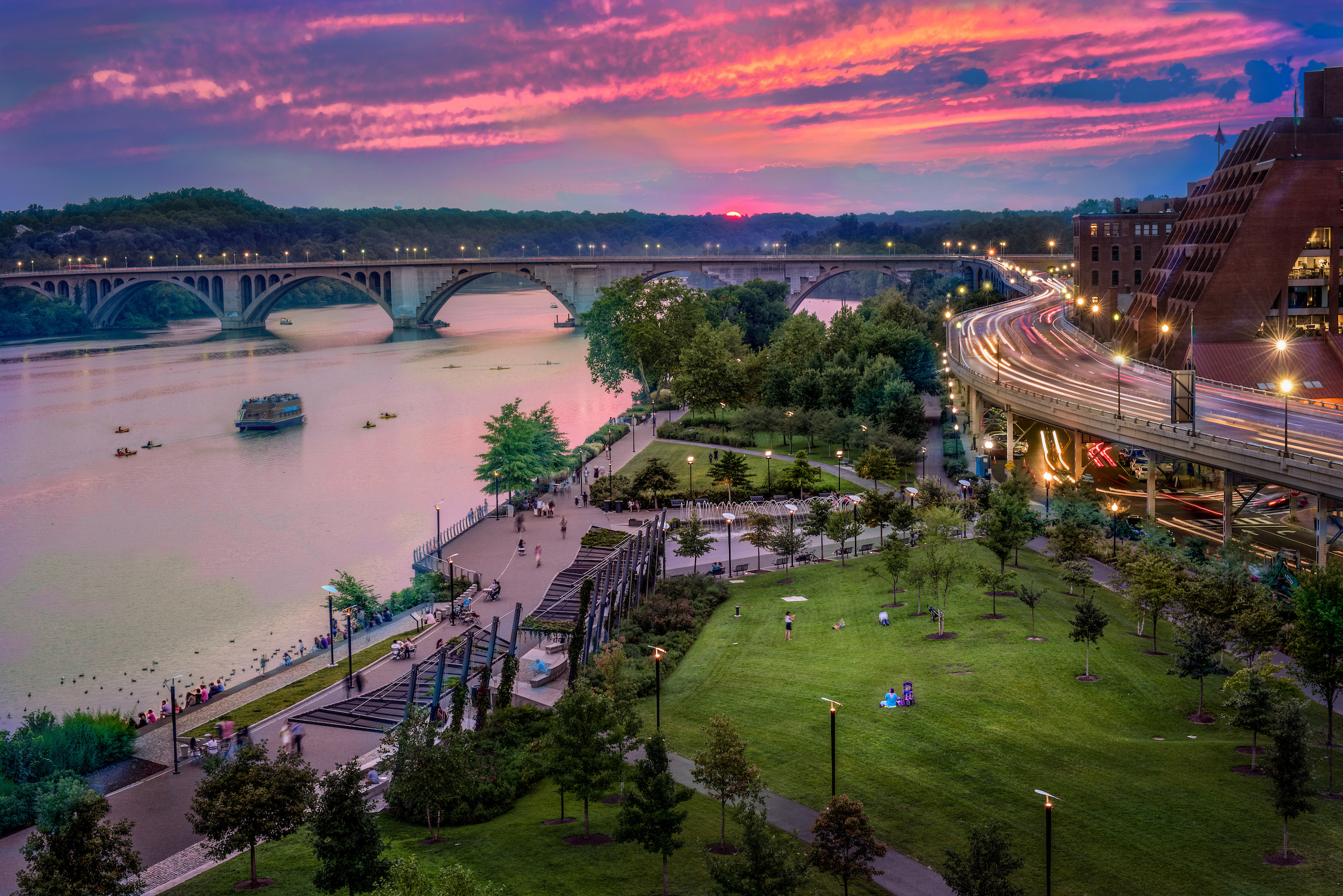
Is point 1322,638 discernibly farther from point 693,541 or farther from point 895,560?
point 693,541

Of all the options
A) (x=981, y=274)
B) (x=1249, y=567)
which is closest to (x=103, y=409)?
(x=1249, y=567)

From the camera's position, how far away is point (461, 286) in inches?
6845

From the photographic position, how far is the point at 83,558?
174ft

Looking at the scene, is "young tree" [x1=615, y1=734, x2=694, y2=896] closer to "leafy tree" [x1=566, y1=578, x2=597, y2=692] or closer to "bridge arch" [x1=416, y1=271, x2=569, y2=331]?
"leafy tree" [x1=566, y1=578, x2=597, y2=692]

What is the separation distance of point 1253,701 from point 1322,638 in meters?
4.34

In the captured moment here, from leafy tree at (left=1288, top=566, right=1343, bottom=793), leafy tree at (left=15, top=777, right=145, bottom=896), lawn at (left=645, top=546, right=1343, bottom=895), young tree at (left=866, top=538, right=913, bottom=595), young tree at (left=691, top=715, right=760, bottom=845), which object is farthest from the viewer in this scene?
young tree at (left=866, top=538, right=913, bottom=595)

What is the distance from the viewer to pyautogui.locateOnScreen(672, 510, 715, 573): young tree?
4398cm

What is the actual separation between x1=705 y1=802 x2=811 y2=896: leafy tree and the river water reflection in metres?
24.4

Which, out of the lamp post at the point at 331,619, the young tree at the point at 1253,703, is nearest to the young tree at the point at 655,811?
the young tree at the point at 1253,703

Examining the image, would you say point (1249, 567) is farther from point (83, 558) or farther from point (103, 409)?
point (103, 409)

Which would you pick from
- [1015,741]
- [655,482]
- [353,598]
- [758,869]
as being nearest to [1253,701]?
[1015,741]

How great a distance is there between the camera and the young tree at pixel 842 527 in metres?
44.2

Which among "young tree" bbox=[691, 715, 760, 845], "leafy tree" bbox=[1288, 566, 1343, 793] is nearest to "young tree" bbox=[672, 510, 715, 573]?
"young tree" bbox=[691, 715, 760, 845]

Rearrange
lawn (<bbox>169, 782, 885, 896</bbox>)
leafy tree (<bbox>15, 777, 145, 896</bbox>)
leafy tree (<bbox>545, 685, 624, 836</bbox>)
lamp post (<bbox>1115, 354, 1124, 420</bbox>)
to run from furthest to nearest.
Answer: lamp post (<bbox>1115, 354, 1124, 420</bbox>) → leafy tree (<bbox>545, 685, 624, 836</bbox>) → lawn (<bbox>169, 782, 885, 896</bbox>) → leafy tree (<bbox>15, 777, 145, 896</bbox>)
